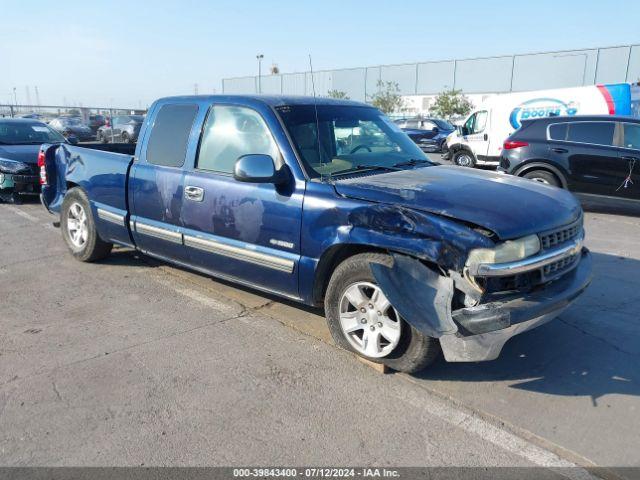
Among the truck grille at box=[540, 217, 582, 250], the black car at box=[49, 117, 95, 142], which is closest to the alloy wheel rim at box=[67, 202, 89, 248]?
the truck grille at box=[540, 217, 582, 250]

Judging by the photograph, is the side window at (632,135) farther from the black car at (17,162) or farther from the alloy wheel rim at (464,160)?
the black car at (17,162)

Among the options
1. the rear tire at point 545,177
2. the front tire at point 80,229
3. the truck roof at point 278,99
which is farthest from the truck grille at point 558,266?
the rear tire at point 545,177

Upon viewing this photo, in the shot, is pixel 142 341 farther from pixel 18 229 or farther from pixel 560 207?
pixel 18 229

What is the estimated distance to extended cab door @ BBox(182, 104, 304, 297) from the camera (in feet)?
12.7

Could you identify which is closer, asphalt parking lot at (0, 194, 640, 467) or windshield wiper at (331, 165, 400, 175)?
asphalt parking lot at (0, 194, 640, 467)

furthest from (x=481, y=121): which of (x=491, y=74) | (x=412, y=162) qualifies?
(x=491, y=74)

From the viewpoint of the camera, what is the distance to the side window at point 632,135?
8.82 m

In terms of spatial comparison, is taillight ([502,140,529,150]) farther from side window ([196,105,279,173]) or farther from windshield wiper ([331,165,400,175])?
side window ([196,105,279,173])

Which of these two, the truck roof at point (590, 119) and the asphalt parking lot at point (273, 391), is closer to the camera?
the asphalt parking lot at point (273, 391)

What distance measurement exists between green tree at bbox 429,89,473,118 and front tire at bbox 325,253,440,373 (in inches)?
1631

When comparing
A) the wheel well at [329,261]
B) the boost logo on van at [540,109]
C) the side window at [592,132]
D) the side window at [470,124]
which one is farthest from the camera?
the side window at [470,124]

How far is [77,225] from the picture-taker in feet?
20.3

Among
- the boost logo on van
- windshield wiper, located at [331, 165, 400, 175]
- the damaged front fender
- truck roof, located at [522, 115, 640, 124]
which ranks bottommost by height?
the damaged front fender

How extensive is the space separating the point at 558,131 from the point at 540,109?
274 inches
